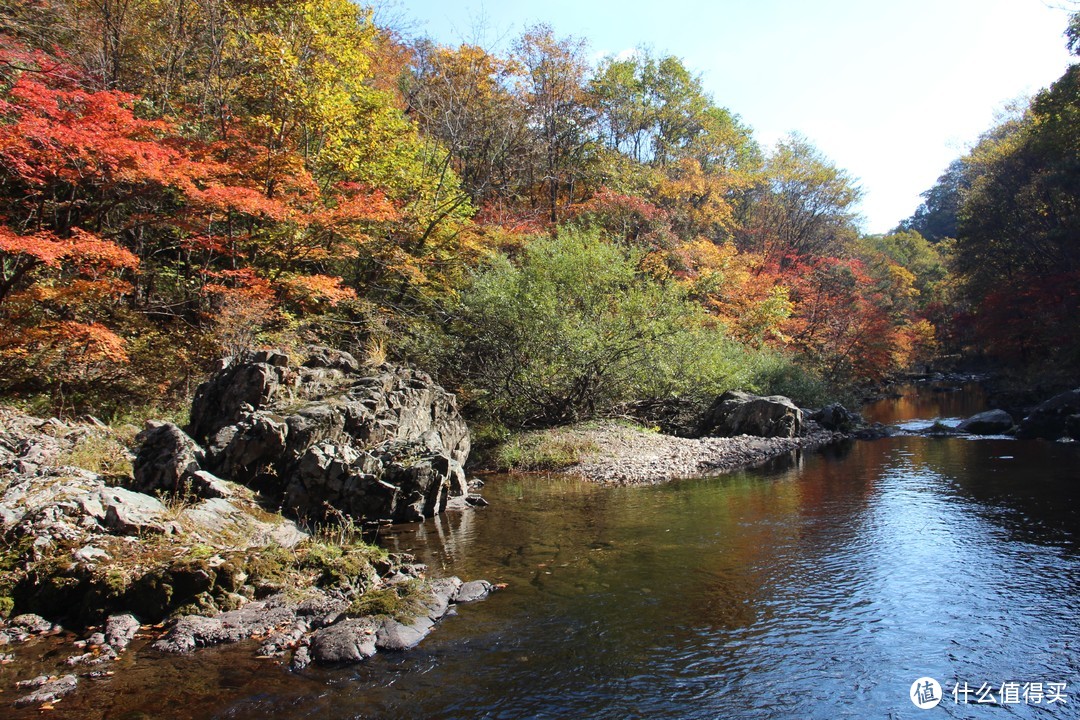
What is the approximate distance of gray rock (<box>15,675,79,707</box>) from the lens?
479 cm

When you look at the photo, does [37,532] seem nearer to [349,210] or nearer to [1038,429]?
[349,210]

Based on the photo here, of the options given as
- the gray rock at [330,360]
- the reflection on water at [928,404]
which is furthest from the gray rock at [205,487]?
the reflection on water at [928,404]

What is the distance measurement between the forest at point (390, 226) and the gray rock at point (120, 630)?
23.8ft

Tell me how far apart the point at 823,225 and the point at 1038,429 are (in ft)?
81.1

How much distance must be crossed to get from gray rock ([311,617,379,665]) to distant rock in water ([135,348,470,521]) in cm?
345

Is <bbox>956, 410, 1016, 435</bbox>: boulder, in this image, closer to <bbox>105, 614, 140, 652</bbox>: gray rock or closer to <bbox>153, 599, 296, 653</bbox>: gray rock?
<bbox>153, 599, 296, 653</bbox>: gray rock

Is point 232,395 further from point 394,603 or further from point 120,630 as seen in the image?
point 394,603

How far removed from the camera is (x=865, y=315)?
31.5m

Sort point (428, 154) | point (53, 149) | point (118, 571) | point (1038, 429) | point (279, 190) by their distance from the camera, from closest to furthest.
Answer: point (118, 571)
point (53, 149)
point (279, 190)
point (1038, 429)
point (428, 154)

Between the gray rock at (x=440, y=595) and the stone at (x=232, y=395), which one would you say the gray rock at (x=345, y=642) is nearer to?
the gray rock at (x=440, y=595)

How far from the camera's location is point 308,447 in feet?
33.7

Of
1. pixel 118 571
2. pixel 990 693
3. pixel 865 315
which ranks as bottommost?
pixel 990 693

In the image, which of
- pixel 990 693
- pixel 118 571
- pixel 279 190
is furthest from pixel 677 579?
pixel 279 190

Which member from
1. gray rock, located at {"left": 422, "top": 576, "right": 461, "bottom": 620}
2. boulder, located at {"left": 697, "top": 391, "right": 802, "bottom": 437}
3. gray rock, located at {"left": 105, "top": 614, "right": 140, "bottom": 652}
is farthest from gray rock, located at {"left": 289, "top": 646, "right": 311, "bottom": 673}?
boulder, located at {"left": 697, "top": 391, "right": 802, "bottom": 437}
